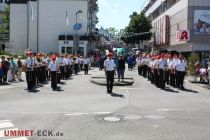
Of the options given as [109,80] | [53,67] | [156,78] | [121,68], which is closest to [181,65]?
[156,78]

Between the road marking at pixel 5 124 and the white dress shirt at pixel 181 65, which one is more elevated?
the white dress shirt at pixel 181 65

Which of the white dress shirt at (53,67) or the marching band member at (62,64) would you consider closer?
the white dress shirt at (53,67)

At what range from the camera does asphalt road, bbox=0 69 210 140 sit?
1122 centimetres

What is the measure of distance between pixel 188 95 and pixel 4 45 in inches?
2535

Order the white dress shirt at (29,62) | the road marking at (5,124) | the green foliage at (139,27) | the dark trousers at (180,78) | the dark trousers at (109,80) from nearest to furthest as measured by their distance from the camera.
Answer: the road marking at (5,124) < the dark trousers at (109,80) < the white dress shirt at (29,62) < the dark trousers at (180,78) < the green foliage at (139,27)

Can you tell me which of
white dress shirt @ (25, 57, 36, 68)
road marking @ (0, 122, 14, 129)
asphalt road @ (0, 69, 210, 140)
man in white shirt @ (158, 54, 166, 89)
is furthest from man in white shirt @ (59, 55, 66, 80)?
road marking @ (0, 122, 14, 129)

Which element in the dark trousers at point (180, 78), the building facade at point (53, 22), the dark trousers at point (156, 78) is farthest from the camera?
the building facade at point (53, 22)

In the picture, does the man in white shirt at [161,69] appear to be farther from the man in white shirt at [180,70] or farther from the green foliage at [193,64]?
the green foliage at [193,64]

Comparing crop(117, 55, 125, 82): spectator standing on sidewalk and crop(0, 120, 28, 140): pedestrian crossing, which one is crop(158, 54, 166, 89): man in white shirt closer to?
crop(117, 55, 125, 82): spectator standing on sidewalk

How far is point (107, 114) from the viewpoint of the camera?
14312 mm

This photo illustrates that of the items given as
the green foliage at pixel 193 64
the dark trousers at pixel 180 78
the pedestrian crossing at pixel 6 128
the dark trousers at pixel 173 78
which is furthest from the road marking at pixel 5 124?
the green foliage at pixel 193 64

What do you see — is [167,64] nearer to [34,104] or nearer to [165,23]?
[34,104]

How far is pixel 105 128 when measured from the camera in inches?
467

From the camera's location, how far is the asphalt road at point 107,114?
11.2 metres
